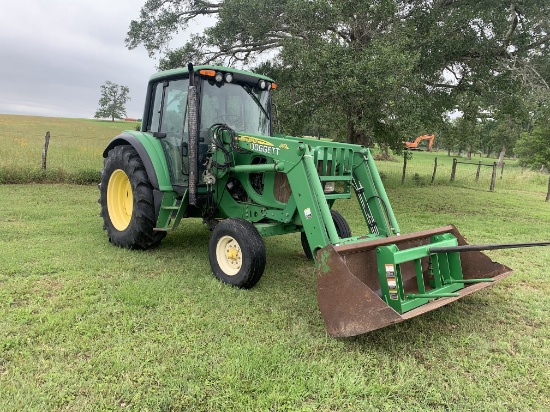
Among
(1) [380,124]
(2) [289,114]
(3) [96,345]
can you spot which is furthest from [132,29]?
(3) [96,345]

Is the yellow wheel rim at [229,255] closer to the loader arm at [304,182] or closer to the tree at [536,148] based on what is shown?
the loader arm at [304,182]

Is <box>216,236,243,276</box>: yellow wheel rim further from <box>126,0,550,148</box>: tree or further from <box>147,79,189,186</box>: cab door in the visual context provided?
<box>126,0,550,148</box>: tree

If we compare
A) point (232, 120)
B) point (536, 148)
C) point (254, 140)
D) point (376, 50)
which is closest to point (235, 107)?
point (232, 120)

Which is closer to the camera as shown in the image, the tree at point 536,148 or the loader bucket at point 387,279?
the loader bucket at point 387,279

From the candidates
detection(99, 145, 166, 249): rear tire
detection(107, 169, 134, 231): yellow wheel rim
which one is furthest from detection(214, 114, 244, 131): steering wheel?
detection(107, 169, 134, 231): yellow wheel rim

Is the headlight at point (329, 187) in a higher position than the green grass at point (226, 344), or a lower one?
higher

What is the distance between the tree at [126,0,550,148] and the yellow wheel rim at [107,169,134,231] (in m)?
4.58

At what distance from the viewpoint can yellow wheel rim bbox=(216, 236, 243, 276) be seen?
463cm

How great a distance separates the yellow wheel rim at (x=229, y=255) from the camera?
463 cm

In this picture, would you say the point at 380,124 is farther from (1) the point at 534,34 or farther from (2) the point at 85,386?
(2) the point at 85,386

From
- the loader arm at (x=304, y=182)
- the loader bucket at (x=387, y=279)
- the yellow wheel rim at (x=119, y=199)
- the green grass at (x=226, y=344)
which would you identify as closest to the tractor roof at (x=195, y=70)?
the loader arm at (x=304, y=182)

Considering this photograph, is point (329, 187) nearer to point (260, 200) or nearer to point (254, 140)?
point (260, 200)

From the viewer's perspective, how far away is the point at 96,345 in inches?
126

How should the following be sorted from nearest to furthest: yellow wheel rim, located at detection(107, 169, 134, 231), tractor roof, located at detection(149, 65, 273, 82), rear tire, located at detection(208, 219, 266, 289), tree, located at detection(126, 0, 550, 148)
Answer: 1. rear tire, located at detection(208, 219, 266, 289)
2. tractor roof, located at detection(149, 65, 273, 82)
3. yellow wheel rim, located at detection(107, 169, 134, 231)
4. tree, located at detection(126, 0, 550, 148)
